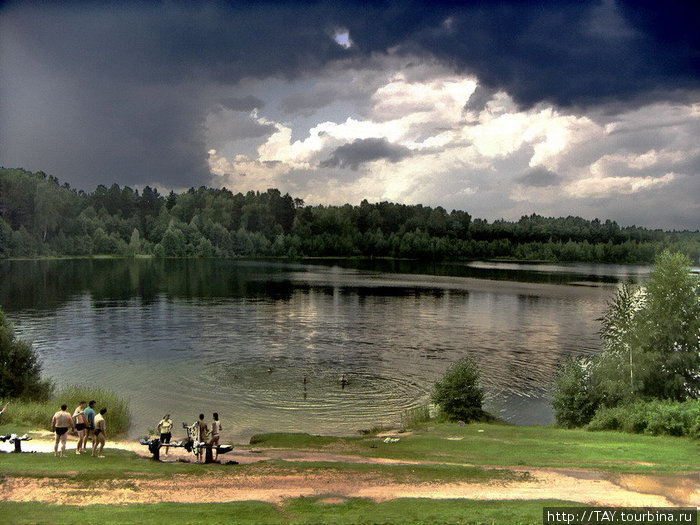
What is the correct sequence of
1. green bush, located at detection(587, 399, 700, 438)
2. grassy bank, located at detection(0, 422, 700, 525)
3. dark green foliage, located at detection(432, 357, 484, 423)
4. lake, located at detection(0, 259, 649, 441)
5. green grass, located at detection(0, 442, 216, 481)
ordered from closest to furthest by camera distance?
grassy bank, located at detection(0, 422, 700, 525)
green grass, located at detection(0, 442, 216, 481)
green bush, located at detection(587, 399, 700, 438)
dark green foliage, located at detection(432, 357, 484, 423)
lake, located at detection(0, 259, 649, 441)

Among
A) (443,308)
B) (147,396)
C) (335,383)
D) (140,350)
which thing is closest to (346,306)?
(443,308)

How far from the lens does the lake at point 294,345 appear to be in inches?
2018

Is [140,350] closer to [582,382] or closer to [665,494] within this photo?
[582,382]

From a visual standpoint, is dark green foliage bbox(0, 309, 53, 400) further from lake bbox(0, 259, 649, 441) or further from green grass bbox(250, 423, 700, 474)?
green grass bbox(250, 423, 700, 474)

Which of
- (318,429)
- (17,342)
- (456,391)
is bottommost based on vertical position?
(318,429)

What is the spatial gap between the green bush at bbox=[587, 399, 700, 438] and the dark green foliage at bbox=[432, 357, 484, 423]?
883 cm

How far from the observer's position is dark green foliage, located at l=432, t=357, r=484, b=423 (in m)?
44.9

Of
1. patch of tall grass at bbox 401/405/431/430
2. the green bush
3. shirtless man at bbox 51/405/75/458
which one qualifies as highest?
shirtless man at bbox 51/405/75/458

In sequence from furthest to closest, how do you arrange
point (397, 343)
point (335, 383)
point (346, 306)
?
point (346, 306) < point (397, 343) < point (335, 383)

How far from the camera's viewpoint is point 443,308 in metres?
123

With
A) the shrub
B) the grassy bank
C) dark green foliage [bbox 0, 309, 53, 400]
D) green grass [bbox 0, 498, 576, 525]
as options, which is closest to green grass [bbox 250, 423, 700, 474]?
the grassy bank

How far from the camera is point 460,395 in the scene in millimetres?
45562

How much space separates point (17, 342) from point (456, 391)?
36036mm

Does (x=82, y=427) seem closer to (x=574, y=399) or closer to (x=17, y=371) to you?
(x=17, y=371)
